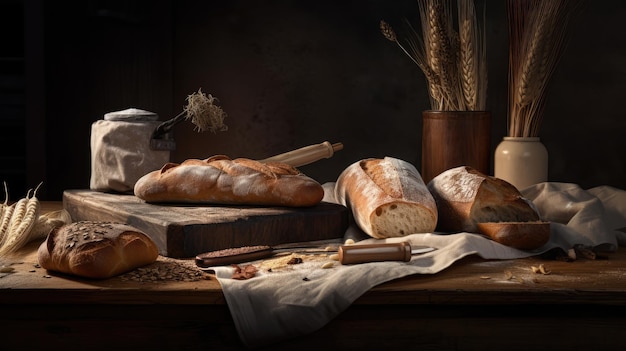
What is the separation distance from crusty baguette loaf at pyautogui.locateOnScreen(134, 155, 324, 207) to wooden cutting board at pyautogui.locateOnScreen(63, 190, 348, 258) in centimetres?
2

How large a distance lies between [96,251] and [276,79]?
60.3 inches

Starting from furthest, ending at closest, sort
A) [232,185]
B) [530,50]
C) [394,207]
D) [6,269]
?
1. [530,50]
2. [232,185]
3. [394,207]
4. [6,269]

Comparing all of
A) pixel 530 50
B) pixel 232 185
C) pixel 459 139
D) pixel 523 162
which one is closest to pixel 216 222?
pixel 232 185

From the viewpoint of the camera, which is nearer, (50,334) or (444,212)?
(50,334)

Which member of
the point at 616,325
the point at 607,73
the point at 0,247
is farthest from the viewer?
the point at 607,73

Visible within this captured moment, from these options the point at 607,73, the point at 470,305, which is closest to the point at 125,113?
the point at 470,305

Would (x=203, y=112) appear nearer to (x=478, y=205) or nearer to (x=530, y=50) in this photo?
(x=478, y=205)

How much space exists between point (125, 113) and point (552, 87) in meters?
1.54

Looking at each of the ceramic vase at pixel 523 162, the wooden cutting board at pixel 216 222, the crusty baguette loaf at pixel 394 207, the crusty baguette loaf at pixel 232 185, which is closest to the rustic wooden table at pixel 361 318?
the wooden cutting board at pixel 216 222

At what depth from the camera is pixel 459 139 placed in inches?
89.7

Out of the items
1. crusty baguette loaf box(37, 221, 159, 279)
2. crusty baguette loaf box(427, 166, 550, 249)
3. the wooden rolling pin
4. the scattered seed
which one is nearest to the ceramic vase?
crusty baguette loaf box(427, 166, 550, 249)

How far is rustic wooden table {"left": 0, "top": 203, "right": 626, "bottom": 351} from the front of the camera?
1.36 metres

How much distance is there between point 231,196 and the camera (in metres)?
1.89

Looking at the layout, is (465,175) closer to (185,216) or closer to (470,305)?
(470,305)
